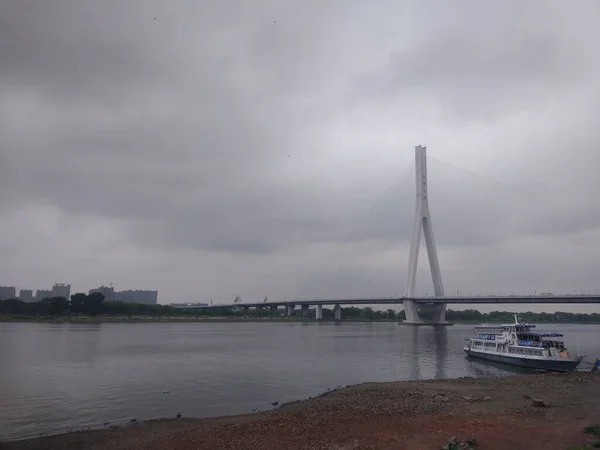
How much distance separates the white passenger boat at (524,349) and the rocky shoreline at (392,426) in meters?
13.4

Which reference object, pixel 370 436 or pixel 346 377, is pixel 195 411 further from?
pixel 346 377

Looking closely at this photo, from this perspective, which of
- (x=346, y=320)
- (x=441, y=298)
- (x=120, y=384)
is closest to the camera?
(x=120, y=384)

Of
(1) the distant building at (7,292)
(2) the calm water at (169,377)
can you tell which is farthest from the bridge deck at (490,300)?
(1) the distant building at (7,292)

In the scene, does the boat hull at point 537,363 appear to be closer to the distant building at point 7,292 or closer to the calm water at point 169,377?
the calm water at point 169,377

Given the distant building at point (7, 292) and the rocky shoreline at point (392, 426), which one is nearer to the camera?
the rocky shoreline at point (392, 426)

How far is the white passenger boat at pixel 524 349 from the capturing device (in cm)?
3195

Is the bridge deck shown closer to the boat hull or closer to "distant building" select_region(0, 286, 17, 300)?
the boat hull

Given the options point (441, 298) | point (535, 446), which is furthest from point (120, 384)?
point (441, 298)

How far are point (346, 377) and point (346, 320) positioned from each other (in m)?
134

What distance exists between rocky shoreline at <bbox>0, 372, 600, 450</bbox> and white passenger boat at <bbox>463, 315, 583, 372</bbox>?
13362 millimetres

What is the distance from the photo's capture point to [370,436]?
1259 cm

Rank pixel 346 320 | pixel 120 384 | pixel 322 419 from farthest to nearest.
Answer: pixel 346 320
pixel 120 384
pixel 322 419

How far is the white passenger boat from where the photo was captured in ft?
105

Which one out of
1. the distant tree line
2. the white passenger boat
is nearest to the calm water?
the white passenger boat
